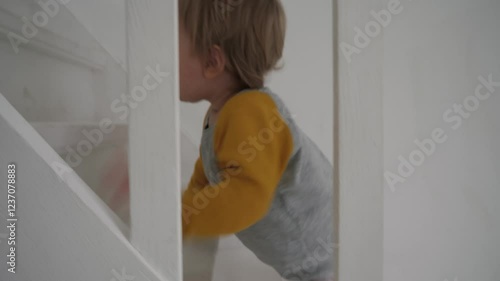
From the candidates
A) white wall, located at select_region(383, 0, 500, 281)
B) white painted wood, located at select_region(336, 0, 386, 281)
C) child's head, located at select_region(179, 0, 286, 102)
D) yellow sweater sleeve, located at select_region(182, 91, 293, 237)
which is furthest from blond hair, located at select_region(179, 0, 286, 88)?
white wall, located at select_region(383, 0, 500, 281)

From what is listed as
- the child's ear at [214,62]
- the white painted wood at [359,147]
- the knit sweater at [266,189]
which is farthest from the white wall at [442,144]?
A: the white painted wood at [359,147]

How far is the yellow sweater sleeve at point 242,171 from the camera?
529 mm

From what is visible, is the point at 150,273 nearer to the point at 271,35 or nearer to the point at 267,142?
the point at 267,142

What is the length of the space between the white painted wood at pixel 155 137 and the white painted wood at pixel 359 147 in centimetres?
17

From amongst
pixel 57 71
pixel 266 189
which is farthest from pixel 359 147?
pixel 57 71

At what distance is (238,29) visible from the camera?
2.15 feet

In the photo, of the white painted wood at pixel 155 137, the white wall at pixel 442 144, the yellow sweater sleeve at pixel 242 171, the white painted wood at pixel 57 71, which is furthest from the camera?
the white wall at pixel 442 144

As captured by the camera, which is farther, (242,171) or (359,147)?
(242,171)

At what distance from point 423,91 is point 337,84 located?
2.47 ft

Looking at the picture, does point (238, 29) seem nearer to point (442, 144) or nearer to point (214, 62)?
point (214, 62)

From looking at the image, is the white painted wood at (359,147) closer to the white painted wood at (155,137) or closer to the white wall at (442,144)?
the white painted wood at (155,137)

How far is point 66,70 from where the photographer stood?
2.67ft

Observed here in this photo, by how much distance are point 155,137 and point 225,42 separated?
13.3 inches

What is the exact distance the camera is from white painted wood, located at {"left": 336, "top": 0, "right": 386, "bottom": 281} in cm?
40
